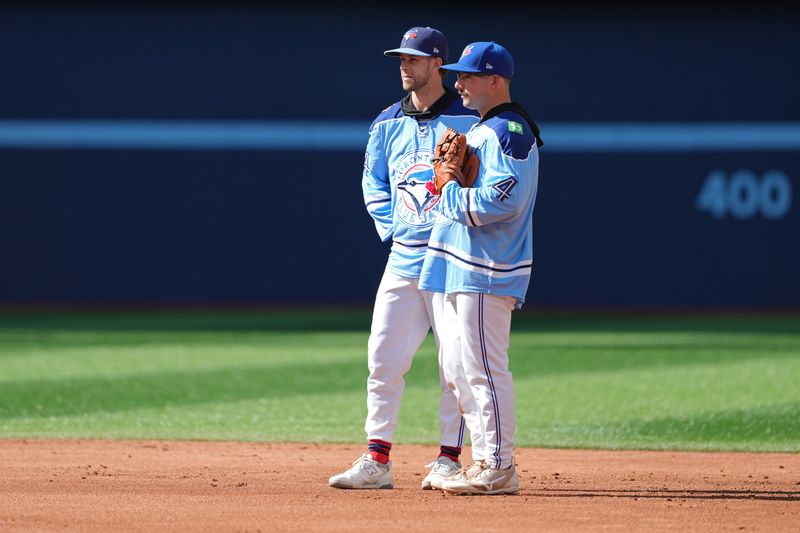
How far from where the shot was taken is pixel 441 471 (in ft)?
20.2

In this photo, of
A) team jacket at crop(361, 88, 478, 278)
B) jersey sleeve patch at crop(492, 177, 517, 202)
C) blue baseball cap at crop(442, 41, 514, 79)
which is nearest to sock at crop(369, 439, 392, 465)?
team jacket at crop(361, 88, 478, 278)

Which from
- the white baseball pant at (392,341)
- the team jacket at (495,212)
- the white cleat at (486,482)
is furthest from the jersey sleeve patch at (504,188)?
the white cleat at (486,482)

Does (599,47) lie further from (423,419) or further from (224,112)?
(423,419)

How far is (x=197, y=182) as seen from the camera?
21297mm

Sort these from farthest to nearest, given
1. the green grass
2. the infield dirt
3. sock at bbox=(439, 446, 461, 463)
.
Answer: the green grass
sock at bbox=(439, 446, 461, 463)
the infield dirt

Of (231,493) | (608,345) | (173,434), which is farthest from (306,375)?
(231,493)

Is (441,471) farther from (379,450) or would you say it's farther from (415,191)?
(415,191)

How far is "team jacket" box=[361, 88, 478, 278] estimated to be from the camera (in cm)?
612

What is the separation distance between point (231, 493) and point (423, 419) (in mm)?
3683

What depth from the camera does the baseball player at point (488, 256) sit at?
558 cm

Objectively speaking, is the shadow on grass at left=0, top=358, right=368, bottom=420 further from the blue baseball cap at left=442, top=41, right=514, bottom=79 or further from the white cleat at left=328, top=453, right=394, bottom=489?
the blue baseball cap at left=442, top=41, right=514, bottom=79

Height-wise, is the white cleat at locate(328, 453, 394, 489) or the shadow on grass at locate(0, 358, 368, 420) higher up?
the white cleat at locate(328, 453, 394, 489)

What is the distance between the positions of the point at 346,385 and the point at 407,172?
5243mm

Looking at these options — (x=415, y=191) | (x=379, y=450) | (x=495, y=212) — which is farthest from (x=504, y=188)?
(x=379, y=450)
